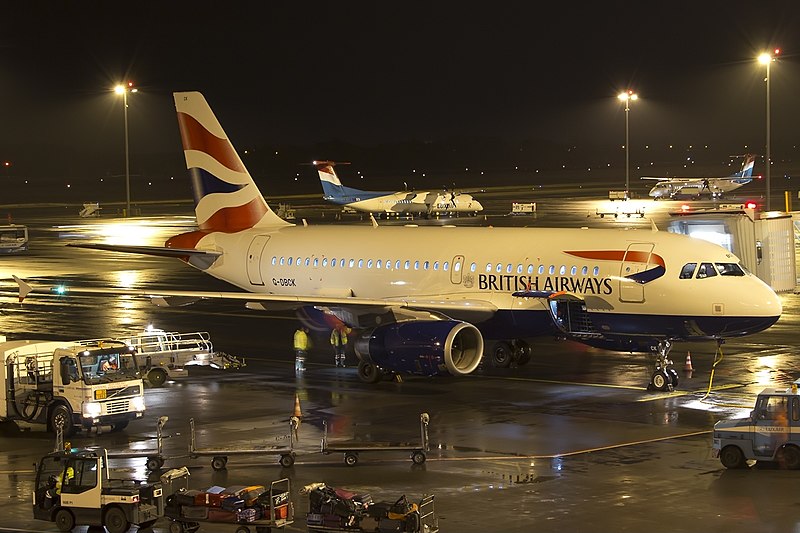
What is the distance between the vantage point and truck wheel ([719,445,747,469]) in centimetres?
2347

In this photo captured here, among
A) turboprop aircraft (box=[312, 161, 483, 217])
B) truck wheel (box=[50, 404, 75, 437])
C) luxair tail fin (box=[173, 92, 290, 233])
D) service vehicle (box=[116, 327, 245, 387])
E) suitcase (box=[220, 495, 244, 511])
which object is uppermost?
turboprop aircraft (box=[312, 161, 483, 217])

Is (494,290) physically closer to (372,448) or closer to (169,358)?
(169,358)

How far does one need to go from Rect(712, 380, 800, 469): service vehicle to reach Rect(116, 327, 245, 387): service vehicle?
54.3 ft

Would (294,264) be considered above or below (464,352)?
above

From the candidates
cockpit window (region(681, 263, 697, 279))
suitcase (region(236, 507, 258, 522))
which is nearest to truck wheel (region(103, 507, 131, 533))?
suitcase (region(236, 507, 258, 522))

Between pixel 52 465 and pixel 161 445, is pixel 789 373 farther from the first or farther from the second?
pixel 52 465

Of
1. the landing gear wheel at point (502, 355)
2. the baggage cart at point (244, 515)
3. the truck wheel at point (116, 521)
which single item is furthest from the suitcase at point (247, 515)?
the landing gear wheel at point (502, 355)

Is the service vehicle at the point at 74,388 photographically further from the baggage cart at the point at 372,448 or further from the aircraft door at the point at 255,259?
the aircraft door at the point at 255,259

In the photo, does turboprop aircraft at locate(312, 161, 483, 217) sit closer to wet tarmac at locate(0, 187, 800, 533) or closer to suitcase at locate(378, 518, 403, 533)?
wet tarmac at locate(0, 187, 800, 533)

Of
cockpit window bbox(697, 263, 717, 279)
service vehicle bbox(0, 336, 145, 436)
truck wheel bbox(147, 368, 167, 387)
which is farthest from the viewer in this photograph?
truck wheel bbox(147, 368, 167, 387)

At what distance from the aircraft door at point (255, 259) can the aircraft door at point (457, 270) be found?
8.09 meters

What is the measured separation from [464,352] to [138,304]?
974 inches

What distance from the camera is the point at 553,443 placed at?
25984 millimetres

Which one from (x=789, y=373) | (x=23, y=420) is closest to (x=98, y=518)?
(x=23, y=420)
